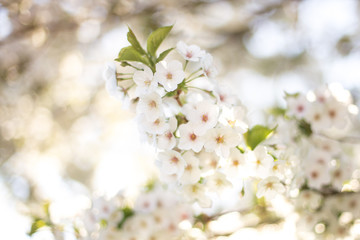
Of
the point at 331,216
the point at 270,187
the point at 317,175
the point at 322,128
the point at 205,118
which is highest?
the point at 205,118

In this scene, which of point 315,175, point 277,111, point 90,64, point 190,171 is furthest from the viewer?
point 90,64

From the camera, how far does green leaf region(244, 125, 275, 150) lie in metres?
1.35

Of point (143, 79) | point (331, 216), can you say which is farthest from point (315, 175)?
point (143, 79)

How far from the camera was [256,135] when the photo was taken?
1.35m

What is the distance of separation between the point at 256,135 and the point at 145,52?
0.54m

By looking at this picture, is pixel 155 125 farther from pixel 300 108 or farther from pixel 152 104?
pixel 300 108

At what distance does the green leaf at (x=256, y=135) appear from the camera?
1.35 metres

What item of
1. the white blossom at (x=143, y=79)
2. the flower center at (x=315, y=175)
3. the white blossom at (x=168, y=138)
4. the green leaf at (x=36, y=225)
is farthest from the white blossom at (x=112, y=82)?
the flower center at (x=315, y=175)

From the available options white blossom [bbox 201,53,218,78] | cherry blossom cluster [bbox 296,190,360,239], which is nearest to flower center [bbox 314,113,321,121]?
cherry blossom cluster [bbox 296,190,360,239]

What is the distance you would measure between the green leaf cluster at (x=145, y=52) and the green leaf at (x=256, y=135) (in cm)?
46

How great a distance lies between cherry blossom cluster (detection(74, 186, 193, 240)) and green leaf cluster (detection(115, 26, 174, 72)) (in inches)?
34.6

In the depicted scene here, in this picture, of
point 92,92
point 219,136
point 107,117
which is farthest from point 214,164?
point 107,117

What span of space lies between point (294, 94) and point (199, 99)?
2.51ft

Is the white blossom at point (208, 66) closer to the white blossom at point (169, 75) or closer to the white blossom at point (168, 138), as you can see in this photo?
the white blossom at point (169, 75)
